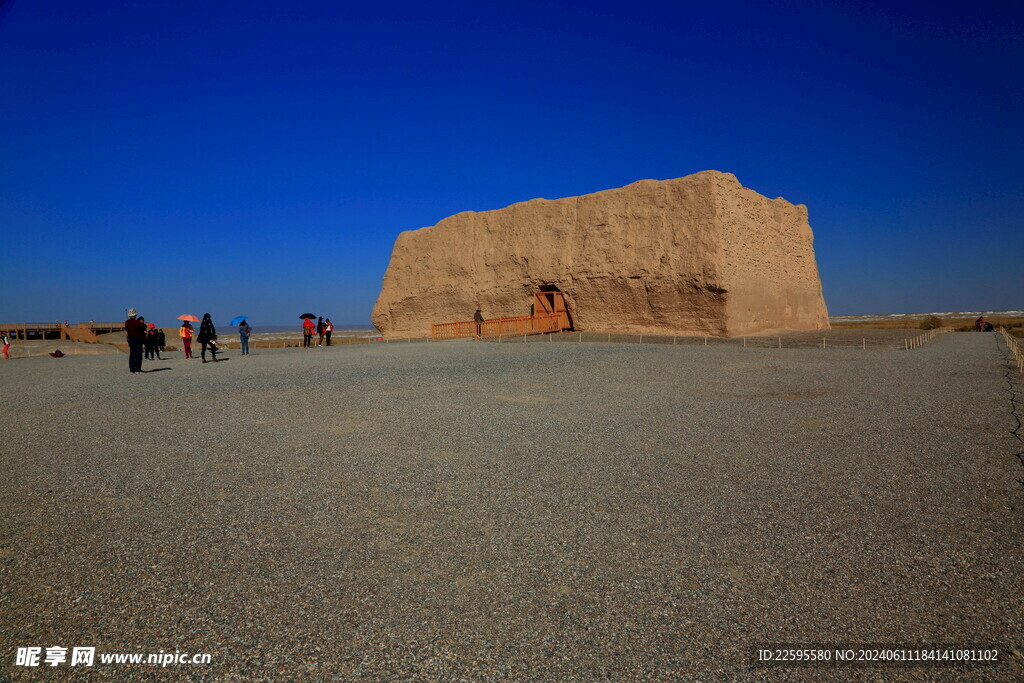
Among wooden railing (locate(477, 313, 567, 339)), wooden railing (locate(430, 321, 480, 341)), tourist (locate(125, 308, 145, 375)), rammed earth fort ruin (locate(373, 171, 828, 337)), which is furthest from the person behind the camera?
wooden railing (locate(430, 321, 480, 341))

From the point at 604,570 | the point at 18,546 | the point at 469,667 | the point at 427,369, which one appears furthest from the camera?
the point at 427,369

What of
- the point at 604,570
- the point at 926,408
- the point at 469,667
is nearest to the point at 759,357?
the point at 926,408

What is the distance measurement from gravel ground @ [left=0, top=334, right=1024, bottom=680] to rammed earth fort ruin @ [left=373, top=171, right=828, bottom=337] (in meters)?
16.8

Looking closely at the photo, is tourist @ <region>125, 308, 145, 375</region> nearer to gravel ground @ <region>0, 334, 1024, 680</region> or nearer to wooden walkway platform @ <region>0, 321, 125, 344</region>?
gravel ground @ <region>0, 334, 1024, 680</region>

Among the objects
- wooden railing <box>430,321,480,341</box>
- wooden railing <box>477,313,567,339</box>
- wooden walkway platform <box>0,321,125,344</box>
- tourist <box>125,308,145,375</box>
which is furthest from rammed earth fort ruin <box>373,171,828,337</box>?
wooden walkway platform <box>0,321,125,344</box>

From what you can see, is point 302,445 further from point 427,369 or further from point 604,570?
point 427,369

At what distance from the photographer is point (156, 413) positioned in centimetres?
757

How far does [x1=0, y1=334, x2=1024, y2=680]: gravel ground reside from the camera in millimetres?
2510

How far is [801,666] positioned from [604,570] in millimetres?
1035

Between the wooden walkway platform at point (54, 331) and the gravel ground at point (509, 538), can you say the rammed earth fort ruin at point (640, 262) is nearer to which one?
the gravel ground at point (509, 538)

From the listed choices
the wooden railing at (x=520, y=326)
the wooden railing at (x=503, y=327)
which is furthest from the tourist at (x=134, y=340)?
the wooden railing at (x=520, y=326)

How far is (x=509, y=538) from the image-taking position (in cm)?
352

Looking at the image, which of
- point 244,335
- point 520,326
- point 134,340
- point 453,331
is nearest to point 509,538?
point 134,340

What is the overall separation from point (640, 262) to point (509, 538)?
23297mm
